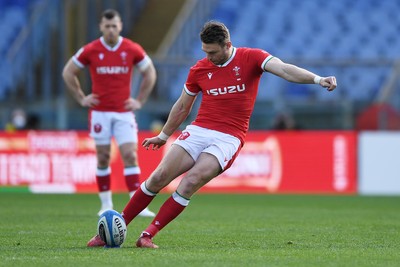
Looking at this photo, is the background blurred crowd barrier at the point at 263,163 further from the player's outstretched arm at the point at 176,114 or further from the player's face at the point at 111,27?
the player's outstretched arm at the point at 176,114

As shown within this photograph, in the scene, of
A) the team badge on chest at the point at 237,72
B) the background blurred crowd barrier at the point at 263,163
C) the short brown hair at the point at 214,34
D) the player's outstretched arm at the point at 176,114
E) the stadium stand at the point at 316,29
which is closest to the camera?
the short brown hair at the point at 214,34

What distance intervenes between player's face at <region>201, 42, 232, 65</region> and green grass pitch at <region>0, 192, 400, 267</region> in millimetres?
1651

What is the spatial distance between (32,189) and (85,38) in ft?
18.1

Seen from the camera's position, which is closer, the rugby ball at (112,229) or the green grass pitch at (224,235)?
the green grass pitch at (224,235)

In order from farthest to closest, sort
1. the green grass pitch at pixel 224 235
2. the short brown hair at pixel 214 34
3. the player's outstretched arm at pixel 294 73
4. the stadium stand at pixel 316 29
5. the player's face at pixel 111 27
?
1. the stadium stand at pixel 316 29
2. the player's face at pixel 111 27
3. the short brown hair at pixel 214 34
4. the player's outstretched arm at pixel 294 73
5. the green grass pitch at pixel 224 235

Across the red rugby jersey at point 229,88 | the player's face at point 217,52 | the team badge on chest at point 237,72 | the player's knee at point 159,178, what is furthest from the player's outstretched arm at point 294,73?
the player's knee at point 159,178

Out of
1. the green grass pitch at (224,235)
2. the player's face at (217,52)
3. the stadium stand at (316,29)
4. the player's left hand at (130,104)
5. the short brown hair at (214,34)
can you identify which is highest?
the stadium stand at (316,29)

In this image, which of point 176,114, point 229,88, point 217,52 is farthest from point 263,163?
point 217,52

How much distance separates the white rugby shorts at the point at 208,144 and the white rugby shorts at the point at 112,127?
4.13m

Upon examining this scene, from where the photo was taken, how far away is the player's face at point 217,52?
859 cm

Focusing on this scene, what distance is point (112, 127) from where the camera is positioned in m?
13.0

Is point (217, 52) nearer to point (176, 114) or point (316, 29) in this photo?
point (176, 114)

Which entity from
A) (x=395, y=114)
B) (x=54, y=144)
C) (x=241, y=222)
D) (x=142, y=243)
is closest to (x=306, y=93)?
(x=395, y=114)

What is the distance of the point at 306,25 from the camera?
26.3 m
